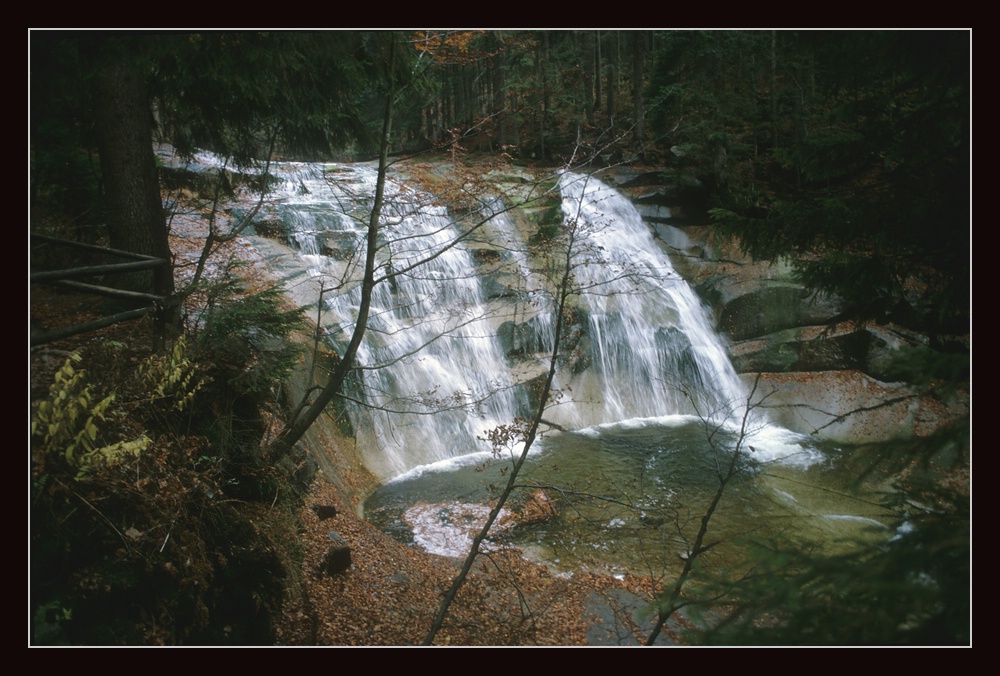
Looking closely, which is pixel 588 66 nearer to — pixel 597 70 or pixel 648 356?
pixel 597 70

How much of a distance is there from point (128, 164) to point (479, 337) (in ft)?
19.2

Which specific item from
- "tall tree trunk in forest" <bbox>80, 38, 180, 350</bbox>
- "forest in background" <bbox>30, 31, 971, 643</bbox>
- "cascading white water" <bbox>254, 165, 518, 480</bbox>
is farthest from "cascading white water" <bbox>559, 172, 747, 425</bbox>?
"tall tree trunk in forest" <bbox>80, 38, 180, 350</bbox>

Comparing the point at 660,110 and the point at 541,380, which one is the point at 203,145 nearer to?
the point at 541,380

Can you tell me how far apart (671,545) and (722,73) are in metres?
12.6

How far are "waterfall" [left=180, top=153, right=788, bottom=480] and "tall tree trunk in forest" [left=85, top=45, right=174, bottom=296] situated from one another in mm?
3761

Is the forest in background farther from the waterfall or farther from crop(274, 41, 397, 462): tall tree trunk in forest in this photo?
the waterfall

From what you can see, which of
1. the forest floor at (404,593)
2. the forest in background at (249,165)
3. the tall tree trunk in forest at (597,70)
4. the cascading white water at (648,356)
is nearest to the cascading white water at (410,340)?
the cascading white water at (648,356)

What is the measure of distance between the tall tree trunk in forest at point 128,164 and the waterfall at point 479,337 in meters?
3.76

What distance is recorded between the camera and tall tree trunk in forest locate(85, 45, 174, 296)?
5.34 m

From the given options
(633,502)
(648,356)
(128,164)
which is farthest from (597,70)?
(128,164)

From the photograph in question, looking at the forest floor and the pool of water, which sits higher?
the forest floor

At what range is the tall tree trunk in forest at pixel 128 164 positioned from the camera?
5.34 metres

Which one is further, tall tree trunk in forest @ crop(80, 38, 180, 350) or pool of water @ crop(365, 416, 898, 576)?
pool of water @ crop(365, 416, 898, 576)
